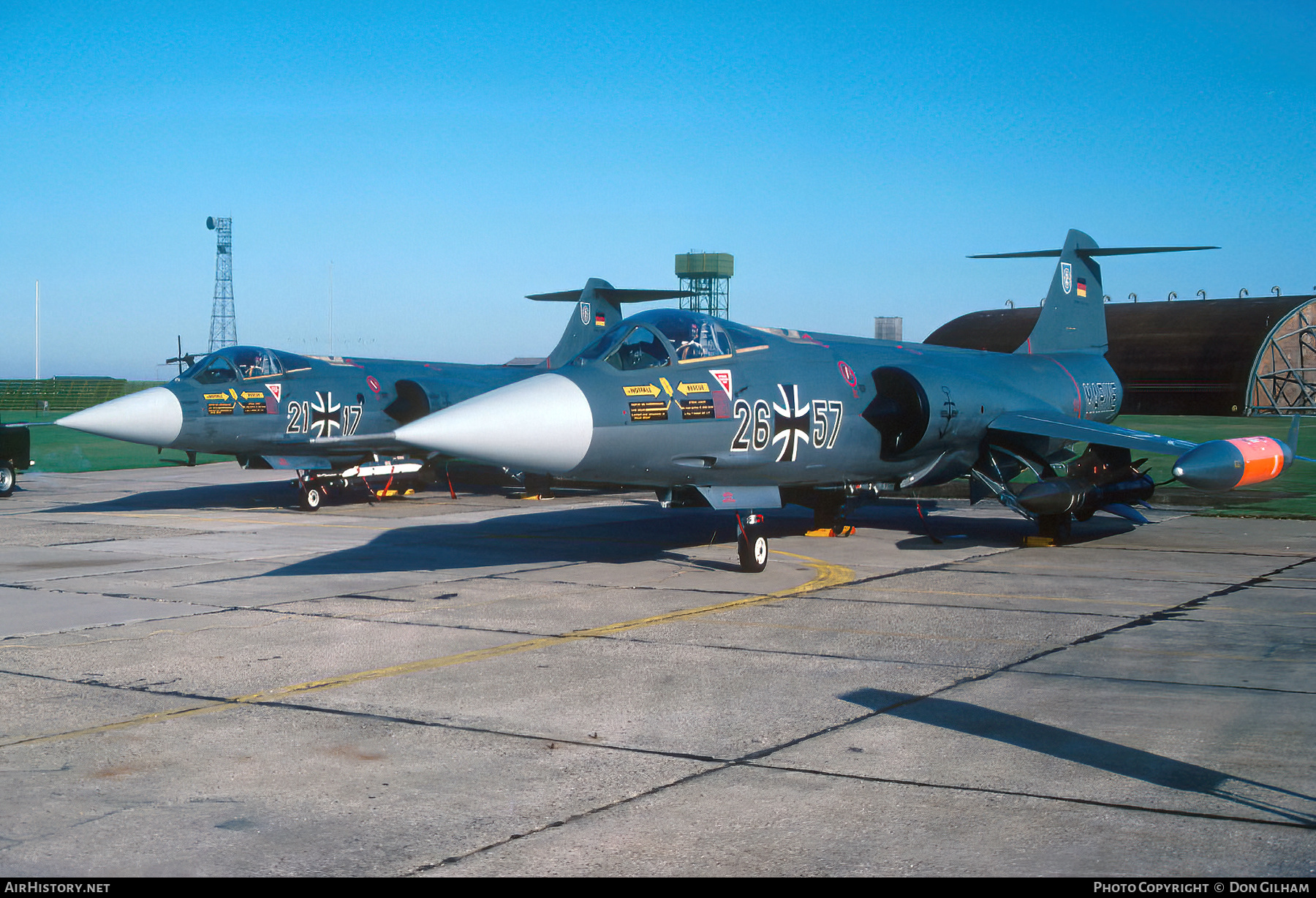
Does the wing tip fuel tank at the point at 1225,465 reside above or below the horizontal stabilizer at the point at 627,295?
below

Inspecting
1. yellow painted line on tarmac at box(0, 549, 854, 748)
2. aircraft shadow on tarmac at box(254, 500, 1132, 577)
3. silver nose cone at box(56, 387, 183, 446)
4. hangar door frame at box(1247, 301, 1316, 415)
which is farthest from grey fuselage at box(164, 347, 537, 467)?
hangar door frame at box(1247, 301, 1316, 415)

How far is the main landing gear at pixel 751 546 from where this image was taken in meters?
12.4

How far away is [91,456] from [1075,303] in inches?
1105

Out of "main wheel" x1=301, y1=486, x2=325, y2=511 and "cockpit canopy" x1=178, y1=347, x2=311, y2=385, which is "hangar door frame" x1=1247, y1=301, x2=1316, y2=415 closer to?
"main wheel" x1=301, y1=486, x2=325, y2=511

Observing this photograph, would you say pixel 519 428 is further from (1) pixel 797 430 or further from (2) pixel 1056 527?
(2) pixel 1056 527

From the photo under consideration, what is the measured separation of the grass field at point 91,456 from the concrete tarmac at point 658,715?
739 inches

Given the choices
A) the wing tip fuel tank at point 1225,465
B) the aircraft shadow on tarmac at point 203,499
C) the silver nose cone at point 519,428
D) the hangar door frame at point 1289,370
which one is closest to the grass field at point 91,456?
the aircraft shadow on tarmac at point 203,499

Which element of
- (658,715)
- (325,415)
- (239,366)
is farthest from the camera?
(325,415)

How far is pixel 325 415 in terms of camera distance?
2078 centimetres

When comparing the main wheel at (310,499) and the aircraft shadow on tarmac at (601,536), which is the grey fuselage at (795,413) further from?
the main wheel at (310,499)

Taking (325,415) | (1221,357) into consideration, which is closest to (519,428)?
(325,415)

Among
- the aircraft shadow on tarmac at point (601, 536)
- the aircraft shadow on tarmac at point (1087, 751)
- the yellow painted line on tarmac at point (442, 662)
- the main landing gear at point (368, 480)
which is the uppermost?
the main landing gear at point (368, 480)

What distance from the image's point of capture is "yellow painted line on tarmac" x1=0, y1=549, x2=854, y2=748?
21.5ft

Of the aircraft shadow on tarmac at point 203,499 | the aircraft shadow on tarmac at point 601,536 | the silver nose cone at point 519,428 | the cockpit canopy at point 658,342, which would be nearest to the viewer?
the silver nose cone at point 519,428
